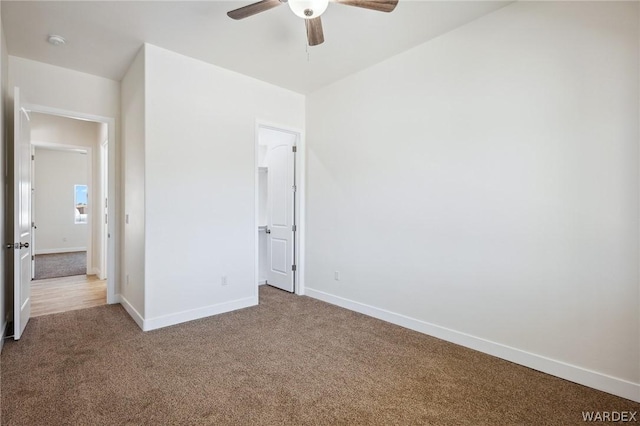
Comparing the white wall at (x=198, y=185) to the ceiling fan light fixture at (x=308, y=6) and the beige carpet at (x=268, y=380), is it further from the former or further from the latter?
the ceiling fan light fixture at (x=308, y=6)

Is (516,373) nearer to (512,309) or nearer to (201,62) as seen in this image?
(512,309)

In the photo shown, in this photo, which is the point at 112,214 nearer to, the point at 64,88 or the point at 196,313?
the point at 64,88

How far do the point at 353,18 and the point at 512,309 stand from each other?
112 inches

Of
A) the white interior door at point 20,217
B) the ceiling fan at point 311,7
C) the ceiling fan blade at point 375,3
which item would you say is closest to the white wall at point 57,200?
the white interior door at point 20,217

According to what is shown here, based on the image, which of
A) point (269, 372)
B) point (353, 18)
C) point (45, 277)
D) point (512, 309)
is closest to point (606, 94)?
point (512, 309)

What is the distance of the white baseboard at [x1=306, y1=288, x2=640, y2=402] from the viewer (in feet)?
7.16

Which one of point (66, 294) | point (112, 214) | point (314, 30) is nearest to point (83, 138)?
point (112, 214)

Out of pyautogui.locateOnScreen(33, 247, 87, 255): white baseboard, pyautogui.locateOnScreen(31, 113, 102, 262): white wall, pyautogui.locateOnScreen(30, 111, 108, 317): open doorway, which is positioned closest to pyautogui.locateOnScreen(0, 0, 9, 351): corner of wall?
pyautogui.locateOnScreen(30, 111, 108, 317): open doorway

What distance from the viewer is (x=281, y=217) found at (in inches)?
195

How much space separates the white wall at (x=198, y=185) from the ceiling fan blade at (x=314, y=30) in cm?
175

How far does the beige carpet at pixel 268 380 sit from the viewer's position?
Result: 1.97m

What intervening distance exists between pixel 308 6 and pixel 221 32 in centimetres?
139

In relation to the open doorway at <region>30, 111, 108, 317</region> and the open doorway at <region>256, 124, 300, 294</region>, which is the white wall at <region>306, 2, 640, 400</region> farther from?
the open doorway at <region>30, 111, 108, 317</region>

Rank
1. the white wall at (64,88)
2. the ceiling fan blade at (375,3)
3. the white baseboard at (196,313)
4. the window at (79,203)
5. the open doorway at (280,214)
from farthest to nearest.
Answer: the window at (79,203) → the open doorway at (280,214) → the white wall at (64,88) → the white baseboard at (196,313) → the ceiling fan blade at (375,3)
